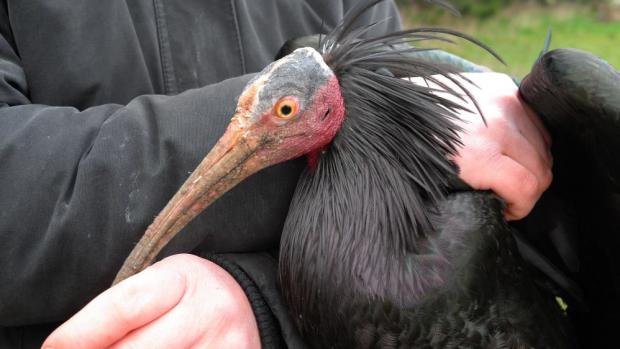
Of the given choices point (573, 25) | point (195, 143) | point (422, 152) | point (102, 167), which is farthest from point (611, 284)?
point (573, 25)

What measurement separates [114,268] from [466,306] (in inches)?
33.2

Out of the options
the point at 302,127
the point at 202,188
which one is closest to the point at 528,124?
the point at 302,127

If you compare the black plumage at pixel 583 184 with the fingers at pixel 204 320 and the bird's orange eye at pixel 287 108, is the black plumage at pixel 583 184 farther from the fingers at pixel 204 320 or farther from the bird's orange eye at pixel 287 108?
the fingers at pixel 204 320

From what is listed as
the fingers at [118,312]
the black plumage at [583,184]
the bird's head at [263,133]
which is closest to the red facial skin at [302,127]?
the bird's head at [263,133]

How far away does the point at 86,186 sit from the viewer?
1.47 metres

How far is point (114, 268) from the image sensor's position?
1.56 meters

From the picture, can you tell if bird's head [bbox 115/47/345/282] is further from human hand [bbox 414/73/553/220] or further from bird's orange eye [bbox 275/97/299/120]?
human hand [bbox 414/73/553/220]

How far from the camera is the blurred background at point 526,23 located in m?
10.3

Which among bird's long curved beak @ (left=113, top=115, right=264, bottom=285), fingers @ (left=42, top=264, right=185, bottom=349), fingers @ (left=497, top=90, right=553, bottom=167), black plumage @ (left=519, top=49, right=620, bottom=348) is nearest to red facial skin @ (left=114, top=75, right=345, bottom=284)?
bird's long curved beak @ (left=113, top=115, right=264, bottom=285)

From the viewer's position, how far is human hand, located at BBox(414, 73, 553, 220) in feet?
5.55

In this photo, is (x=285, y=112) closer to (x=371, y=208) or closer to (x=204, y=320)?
(x=371, y=208)

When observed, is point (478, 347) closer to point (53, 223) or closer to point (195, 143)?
point (195, 143)

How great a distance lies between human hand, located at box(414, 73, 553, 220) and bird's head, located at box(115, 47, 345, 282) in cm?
34

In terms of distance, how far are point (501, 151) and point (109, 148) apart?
0.93 meters
